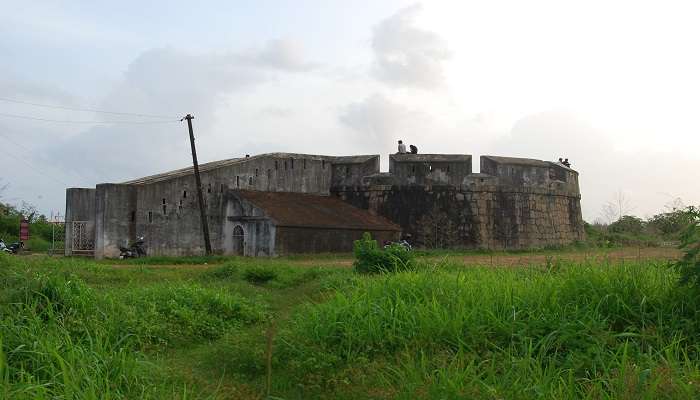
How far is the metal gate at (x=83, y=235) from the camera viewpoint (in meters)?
19.8

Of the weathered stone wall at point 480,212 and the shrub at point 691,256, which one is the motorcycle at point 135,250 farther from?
the shrub at point 691,256

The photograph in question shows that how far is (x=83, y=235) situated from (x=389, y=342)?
1645 centimetres

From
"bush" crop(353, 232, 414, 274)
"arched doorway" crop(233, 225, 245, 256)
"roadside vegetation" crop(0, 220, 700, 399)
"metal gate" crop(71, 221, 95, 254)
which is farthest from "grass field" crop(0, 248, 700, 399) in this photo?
"metal gate" crop(71, 221, 95, 254)

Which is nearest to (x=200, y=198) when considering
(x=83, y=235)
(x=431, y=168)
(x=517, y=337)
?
(x=83, y=235)

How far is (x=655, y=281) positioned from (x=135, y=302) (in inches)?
208

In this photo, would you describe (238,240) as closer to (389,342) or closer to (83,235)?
(83,235)

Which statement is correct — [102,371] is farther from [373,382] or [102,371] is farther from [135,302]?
[135,302]

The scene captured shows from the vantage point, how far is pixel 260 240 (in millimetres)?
19672

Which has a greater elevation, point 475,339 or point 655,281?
point 655,281

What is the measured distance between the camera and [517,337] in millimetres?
5414

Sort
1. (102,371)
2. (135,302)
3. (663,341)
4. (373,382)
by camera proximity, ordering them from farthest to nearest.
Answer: (135,302), (663,341), (373,382), (102,371)

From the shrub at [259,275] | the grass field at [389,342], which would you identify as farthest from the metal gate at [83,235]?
the grass field at [389,342]

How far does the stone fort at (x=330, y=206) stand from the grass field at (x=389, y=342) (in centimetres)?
1207

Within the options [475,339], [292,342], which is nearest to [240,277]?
[292,342]
